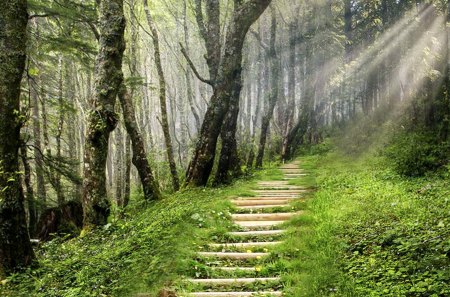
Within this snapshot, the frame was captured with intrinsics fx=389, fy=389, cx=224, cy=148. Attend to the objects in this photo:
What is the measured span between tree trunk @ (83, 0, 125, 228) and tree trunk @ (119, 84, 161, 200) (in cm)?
312

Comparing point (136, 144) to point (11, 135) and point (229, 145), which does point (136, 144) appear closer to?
point (229, 145)

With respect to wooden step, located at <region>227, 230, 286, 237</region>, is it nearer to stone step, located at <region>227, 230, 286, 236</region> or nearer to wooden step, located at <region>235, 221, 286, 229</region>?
stone step, located at <region>227, 230, 286, 236</region>

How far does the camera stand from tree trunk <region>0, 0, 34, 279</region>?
18.0ft

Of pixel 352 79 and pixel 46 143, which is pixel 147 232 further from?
pixel 352 79

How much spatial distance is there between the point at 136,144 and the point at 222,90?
3.04 m

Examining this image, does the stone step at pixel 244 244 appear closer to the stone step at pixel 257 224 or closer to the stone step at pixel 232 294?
the stone step at pixel 257 224

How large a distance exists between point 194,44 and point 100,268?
36051mm

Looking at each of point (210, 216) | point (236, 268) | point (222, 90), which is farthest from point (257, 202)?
point (222, 90)

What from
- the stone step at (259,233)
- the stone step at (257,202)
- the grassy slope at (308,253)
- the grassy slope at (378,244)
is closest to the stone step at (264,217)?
the grassy slope at (308,253)

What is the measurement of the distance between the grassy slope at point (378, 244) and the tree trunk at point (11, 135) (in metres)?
4.02

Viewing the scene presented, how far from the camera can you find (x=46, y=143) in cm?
1515

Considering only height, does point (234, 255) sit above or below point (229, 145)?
below

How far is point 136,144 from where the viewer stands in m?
11.7

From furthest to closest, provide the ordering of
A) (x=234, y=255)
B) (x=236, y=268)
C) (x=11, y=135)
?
(x=234, y=255) < (x=11, y=135) < (x=236, y=268)
